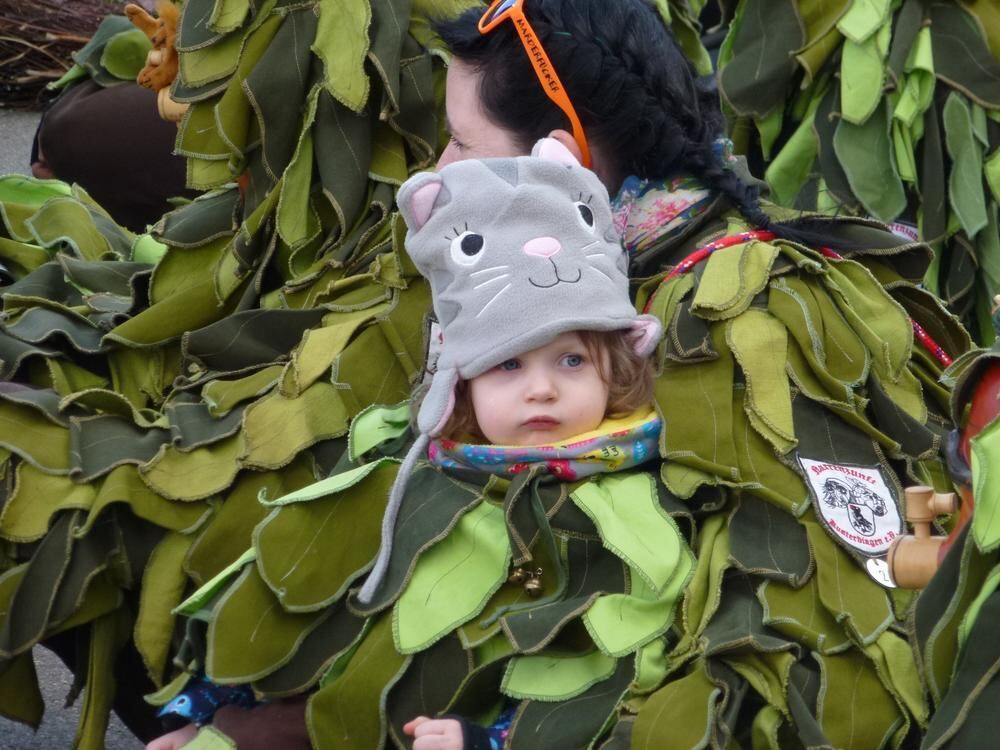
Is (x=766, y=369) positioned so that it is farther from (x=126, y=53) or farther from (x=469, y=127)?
(x=126, y=53)

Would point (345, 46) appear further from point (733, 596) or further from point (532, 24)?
point (733, 596)

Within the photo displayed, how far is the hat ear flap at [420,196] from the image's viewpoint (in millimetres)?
1750

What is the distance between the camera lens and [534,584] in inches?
67.2

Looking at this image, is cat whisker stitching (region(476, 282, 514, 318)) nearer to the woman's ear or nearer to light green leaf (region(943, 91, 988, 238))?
the woman's ear

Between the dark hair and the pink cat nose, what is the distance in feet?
0.89

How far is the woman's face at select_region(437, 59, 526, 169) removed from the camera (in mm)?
1961

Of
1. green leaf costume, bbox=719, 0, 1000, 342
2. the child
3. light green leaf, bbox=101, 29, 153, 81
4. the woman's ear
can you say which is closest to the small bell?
the child

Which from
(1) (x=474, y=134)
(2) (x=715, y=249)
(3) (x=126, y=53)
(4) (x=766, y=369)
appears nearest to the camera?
(4) (x=766, y=369)

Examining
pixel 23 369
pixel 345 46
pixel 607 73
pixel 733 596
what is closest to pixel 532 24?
pixel 607 73

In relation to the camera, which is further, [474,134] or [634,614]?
[474,134]

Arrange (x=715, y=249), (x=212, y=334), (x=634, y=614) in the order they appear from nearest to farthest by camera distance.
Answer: (x=634, y=614) < (x=715, y=249) < (x=212, y=334)

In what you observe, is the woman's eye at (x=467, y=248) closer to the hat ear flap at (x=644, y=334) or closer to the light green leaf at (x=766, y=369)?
the hat ear flap at (x=644, y=334)

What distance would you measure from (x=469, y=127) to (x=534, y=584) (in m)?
0.59

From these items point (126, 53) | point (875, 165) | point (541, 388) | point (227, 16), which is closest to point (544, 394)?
point (541, 388)
